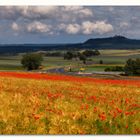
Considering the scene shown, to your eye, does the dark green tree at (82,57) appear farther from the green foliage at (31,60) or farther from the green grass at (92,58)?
the green foliage at (31,60)

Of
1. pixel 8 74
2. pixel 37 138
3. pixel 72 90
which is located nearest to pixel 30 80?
pixel 8 74

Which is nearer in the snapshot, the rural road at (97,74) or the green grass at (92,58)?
the green grass at (92,58)

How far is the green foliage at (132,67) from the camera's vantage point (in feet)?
32.0

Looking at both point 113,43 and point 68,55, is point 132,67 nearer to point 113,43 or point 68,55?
point 113,43

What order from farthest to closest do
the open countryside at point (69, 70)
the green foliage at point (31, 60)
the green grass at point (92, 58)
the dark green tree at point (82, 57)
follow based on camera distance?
the dark green tree at point (82, 57), the green foliage at point (31, 60), the green grass at point (92, 58), the open countryside at point (69, 70)

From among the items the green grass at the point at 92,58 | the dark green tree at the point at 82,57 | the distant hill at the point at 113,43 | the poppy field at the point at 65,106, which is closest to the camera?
the poppy field at the point at 65,106

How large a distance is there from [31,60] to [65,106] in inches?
83.2

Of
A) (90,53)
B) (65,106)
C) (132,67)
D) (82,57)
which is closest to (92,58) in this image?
(90,53)

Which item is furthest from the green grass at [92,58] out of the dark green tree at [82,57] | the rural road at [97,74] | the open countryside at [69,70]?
the rural road at [97,74]

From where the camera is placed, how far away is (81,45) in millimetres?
10039

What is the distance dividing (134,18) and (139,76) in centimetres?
180

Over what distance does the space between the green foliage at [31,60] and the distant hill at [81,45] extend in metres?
0.18

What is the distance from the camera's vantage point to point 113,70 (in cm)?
1017

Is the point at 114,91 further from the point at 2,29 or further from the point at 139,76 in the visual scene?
the point at 2,29
